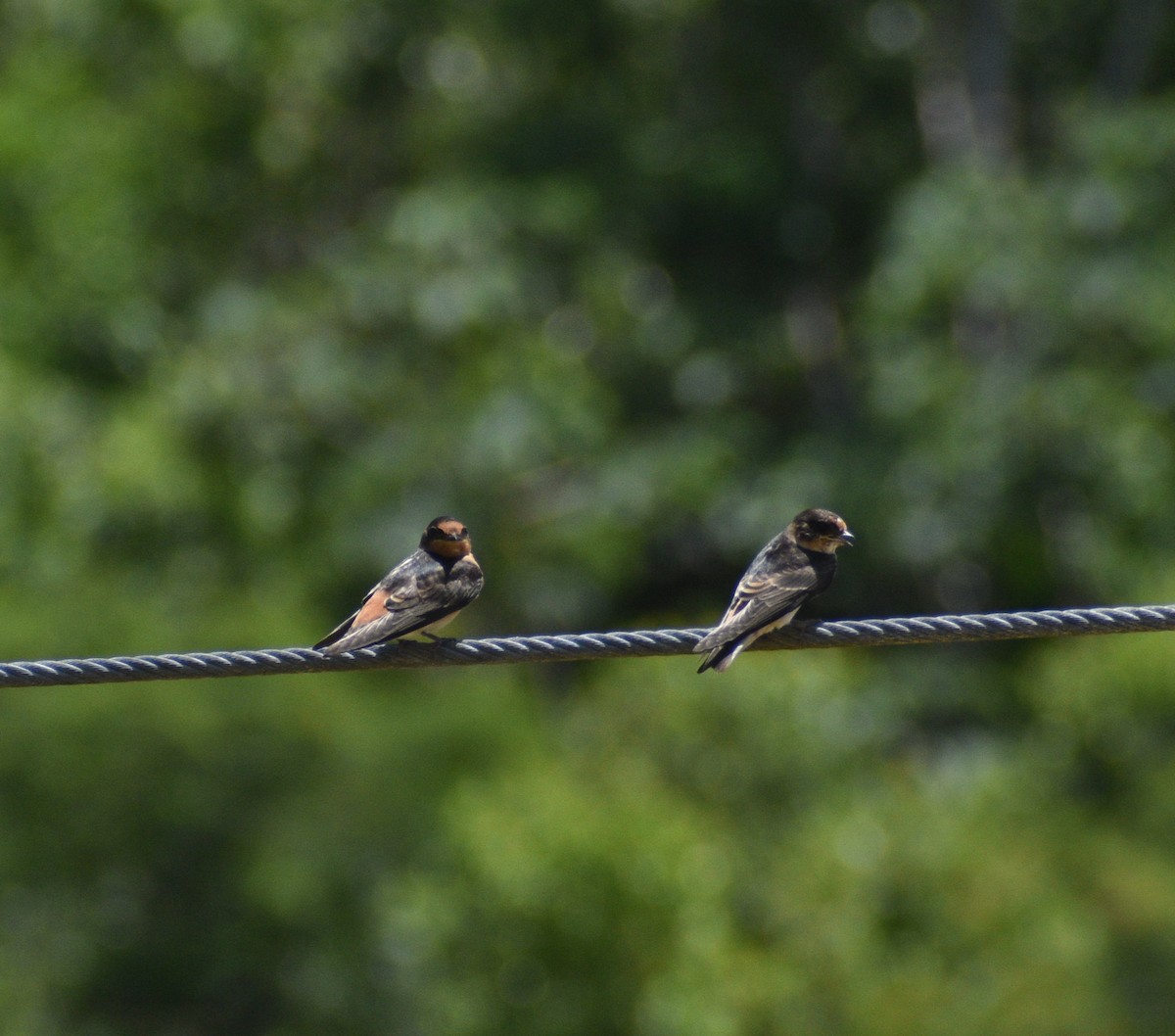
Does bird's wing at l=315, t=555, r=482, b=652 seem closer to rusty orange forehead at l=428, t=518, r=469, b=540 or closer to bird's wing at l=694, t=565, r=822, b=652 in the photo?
rusty orange forehead at l=428, t=518, r=469, b=540

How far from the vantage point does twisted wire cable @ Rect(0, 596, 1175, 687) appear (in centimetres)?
606

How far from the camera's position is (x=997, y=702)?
91.1ft

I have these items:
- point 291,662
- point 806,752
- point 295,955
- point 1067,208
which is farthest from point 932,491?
point 291,662

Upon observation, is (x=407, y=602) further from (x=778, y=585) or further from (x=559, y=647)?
(x=559, y=647)

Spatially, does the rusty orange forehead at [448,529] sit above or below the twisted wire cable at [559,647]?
above

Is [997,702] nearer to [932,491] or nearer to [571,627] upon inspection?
[932,491]

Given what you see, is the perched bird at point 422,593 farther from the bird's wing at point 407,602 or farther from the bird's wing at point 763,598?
the bird's wing at point 763,598

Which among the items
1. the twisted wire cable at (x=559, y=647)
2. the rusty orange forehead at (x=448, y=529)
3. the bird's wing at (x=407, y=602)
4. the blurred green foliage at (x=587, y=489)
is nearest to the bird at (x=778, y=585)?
the twisted wire cable at (x=559, y=647)

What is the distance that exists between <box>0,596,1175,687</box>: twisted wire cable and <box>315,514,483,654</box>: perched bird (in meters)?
0.75

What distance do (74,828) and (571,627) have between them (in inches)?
329

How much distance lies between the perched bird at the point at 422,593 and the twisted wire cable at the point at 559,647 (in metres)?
0.75

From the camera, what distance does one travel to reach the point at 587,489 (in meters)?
27.5

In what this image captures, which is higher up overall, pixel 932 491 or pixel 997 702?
pixel 932 491

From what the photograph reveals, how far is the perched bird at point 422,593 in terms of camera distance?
7.39 metres
